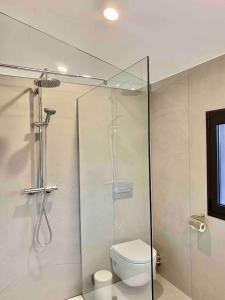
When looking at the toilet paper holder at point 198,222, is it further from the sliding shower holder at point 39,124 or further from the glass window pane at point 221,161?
the sliding shower holder at point 39,124

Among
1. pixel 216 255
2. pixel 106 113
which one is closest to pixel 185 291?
pixel 216 255

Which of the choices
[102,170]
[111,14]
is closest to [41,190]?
[102,170]

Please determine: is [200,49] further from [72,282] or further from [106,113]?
[72,282]

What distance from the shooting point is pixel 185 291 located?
224 centimetres

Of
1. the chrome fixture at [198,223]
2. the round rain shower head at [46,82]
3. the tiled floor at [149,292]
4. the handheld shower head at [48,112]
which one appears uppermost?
the round rain shower head at [46,82]

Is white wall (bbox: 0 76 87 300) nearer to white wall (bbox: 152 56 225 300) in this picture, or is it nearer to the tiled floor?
the tiled floor

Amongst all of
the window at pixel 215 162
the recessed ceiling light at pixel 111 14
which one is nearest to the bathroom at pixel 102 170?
the window at pixel 215 162

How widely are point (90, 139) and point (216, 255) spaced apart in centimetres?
155

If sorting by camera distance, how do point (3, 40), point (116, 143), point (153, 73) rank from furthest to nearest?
point (153, 73)
point (116, 143)
point (3, 40)

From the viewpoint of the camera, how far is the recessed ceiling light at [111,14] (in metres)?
1.34

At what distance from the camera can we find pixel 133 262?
6.39 feet

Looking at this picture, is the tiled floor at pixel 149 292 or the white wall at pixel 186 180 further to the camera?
the white wall at pixel 186 180

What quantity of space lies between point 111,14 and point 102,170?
1360mm

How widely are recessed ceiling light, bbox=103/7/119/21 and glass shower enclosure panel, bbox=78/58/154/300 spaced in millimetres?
506
